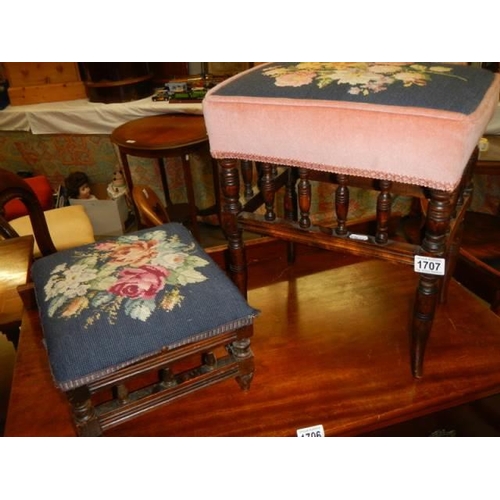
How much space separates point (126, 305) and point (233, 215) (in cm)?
29

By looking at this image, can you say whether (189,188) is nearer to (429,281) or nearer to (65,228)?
(65,228)

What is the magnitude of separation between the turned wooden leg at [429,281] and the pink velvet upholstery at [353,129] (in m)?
0.04

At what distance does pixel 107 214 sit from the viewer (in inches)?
96.9

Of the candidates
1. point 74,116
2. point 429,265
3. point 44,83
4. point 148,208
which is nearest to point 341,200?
point 429,265

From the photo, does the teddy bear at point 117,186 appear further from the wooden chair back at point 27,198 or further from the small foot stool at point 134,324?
the small foot stool at point 134,324

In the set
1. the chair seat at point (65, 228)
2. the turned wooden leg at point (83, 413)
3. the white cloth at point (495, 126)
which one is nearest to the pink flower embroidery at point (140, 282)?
the turned wooden leg at point (83, 413)

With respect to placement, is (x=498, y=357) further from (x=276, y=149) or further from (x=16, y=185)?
(x=16, y=185)

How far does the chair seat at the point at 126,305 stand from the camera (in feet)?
2.28

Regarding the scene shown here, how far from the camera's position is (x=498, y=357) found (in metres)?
0.94

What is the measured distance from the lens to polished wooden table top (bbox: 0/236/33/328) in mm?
A: 1133

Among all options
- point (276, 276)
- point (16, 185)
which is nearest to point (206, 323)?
point (276, 276)
